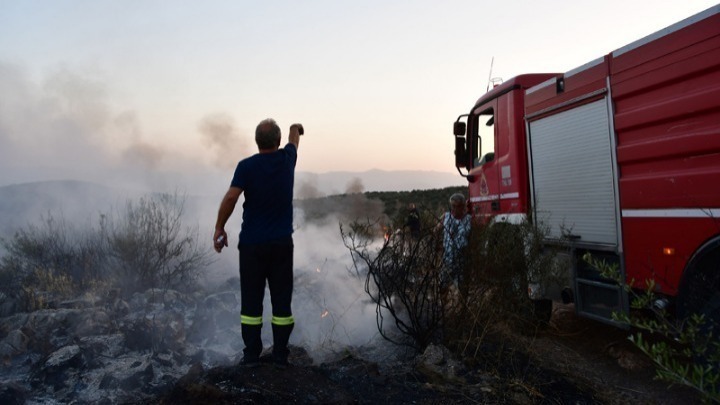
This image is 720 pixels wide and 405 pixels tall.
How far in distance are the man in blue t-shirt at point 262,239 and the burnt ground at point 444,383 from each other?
0.45m

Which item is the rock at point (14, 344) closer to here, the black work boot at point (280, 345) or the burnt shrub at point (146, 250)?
the burnt shrub at point (146, 250)

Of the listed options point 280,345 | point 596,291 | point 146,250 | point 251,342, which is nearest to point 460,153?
point 596,291

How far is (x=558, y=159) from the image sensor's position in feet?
19.2

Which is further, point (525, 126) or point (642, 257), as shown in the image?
point (525, 126)

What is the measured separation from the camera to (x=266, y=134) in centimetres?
454

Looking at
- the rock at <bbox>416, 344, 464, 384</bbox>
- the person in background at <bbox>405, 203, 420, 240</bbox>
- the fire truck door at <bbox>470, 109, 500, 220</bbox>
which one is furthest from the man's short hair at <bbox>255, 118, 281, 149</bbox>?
the fire truck door at <bbox>470, 109, 500, 220</bbox>

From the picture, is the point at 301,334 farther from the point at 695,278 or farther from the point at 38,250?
the point at 38,250

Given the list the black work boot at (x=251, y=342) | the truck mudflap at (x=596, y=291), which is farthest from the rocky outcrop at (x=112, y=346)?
the truck mudflap at (x=596, y=291)

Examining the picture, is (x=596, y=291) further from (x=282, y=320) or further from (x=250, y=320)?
(x=250, y=320)

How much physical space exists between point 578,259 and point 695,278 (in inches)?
64.0

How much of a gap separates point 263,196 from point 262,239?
0.37 m

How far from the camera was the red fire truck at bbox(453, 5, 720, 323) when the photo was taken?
13.2ft

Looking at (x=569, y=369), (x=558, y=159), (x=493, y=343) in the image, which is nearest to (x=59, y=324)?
(x=493, y=343)

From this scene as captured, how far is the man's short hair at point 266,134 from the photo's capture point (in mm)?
4535
